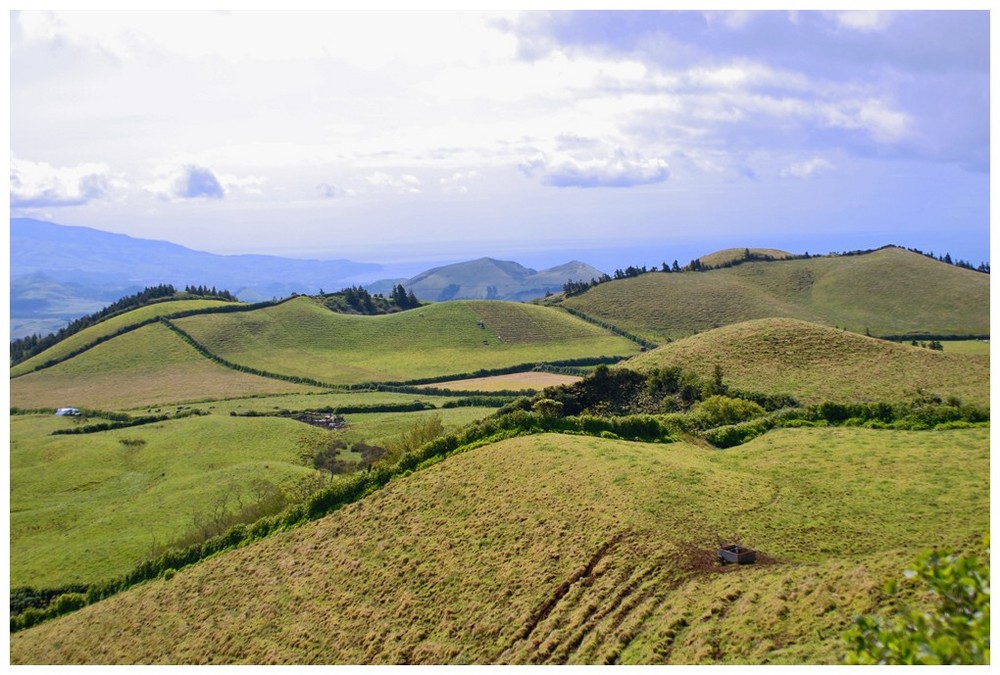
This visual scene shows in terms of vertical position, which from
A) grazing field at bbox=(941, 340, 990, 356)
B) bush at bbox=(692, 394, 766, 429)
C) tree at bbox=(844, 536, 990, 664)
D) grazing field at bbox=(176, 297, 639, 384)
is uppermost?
grazing field at bbox=(176, 297, 639, 384)

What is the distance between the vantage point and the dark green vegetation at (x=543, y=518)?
86.9ft

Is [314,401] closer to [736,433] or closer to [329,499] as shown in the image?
[329,499]

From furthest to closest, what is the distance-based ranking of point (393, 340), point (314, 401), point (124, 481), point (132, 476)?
1. point (393, 340)
2. point (314, 401)
3. point (132, 476)
4. point (124, 481)

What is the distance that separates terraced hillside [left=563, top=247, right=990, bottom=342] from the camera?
→ 149125mm

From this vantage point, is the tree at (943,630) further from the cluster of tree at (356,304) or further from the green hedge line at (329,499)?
the cluster of tree at (356,304)

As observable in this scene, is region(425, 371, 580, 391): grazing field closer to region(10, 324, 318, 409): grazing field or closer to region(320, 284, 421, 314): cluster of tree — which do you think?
region(10, 324, 318, 409): grazing field

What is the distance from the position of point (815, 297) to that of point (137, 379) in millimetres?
131771

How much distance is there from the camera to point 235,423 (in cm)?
8688

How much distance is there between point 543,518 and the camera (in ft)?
116

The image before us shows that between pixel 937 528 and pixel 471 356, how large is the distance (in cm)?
10957

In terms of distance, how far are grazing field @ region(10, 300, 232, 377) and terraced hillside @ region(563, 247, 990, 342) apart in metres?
82.2

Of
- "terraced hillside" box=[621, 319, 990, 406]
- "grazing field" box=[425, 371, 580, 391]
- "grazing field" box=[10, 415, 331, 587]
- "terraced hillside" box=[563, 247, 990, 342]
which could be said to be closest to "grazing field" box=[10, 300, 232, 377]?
"grazing field" box=[10, 415, 331, 587]

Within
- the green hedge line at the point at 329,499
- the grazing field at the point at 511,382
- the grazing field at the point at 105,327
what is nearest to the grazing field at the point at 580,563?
the green hedge line at the point at 329,499

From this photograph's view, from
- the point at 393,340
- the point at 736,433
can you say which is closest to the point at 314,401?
the point at 393,340
